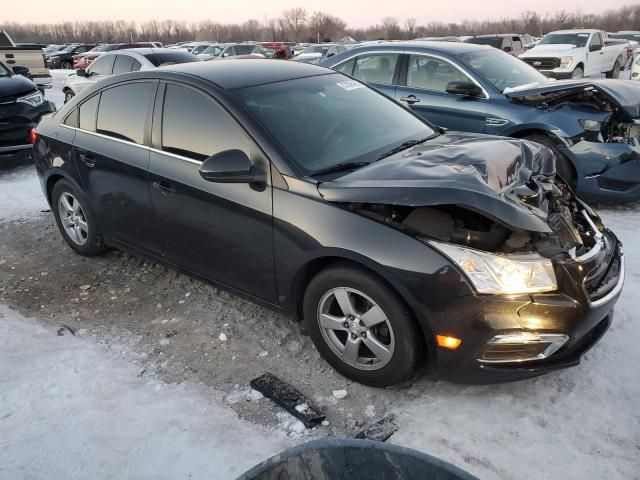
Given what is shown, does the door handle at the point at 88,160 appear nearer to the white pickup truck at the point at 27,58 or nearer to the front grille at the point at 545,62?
the white pickup truck at the point at 27,58

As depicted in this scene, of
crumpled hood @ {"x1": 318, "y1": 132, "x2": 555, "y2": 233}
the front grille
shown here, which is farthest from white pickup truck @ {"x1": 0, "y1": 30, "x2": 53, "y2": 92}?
crumpled hood @ {"x1": 318, "y1": 132, "x2": 555, "y2": 233}

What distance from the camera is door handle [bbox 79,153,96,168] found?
4.09 meters

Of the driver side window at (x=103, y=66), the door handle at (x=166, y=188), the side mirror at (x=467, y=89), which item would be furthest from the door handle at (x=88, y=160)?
the driver side window at (x=103, y=66)

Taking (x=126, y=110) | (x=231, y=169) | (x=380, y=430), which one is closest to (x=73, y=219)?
(x=126, y=110)

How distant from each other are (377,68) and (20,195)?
4.70m

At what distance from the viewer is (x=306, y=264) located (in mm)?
2922

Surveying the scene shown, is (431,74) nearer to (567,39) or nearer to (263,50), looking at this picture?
(567,39)

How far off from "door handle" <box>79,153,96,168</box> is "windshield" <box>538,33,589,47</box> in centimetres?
1606

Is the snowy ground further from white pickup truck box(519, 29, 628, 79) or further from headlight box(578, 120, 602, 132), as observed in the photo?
white pickup truck box(519, 29, 628, 79)

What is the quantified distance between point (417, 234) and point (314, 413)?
41.8 inches

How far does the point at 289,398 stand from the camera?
287cm

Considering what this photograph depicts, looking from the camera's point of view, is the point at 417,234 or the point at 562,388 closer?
the point at 417,234

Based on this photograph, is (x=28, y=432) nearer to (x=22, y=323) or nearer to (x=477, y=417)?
(x=22, y=323)

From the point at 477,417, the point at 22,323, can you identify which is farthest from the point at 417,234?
the point at 22,323
